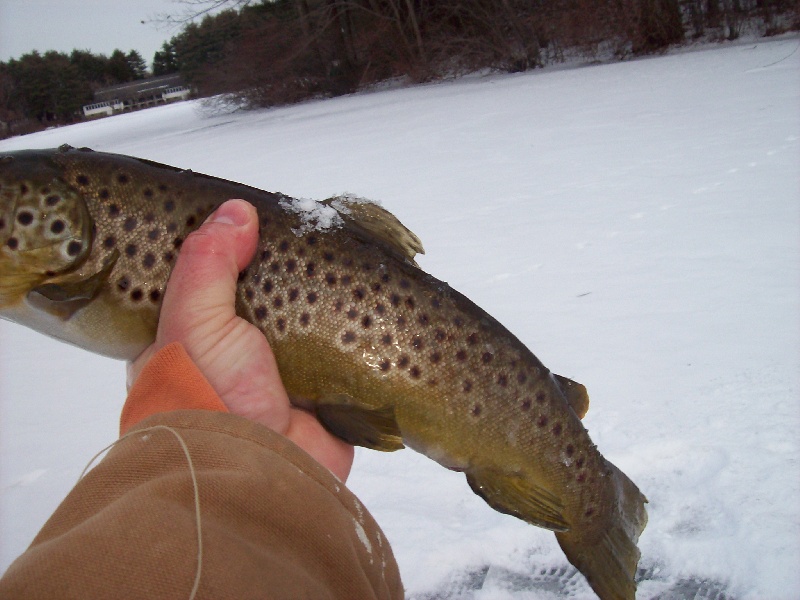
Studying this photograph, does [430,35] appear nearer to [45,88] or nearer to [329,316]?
[329,316]

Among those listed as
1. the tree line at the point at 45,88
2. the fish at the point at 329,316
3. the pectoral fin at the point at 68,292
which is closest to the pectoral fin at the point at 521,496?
the fish at the point at 329,316

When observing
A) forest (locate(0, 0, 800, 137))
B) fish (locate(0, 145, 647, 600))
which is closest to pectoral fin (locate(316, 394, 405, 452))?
fish (locate(0, 145, 647, 600))

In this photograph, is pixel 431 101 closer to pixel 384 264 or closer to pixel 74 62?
pixel 384 264

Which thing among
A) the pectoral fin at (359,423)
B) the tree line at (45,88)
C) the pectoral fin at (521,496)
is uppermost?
the tree line at (45,88)

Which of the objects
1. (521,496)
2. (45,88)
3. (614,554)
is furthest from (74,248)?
(45,88)

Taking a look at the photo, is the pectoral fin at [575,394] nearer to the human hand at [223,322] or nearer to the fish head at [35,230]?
A: the human hand at [223,322]

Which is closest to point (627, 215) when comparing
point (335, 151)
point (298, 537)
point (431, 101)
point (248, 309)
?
point (248, 309)
